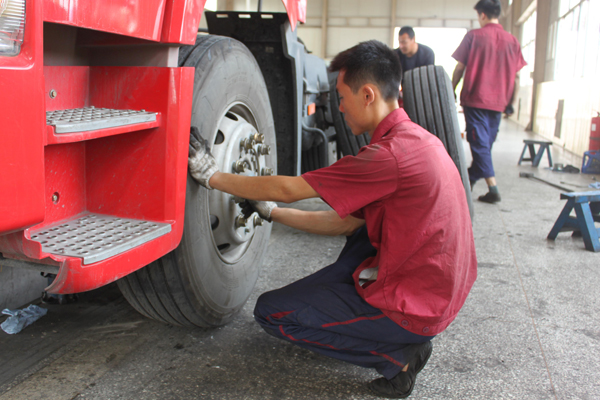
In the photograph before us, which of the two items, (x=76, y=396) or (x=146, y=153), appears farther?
(x=76, y=396)

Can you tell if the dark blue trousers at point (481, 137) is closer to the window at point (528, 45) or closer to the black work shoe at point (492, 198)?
the black work shoe at point (492, 198)

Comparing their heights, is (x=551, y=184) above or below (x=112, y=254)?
below

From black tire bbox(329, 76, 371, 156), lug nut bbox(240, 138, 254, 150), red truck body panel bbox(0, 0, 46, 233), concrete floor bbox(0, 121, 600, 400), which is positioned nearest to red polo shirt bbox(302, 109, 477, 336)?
concrete floor bbox(0, 121, 600, 400)

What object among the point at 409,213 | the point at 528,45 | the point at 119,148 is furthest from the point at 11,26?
the point at 528,45

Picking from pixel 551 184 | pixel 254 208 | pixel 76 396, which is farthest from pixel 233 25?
pixel 551 184

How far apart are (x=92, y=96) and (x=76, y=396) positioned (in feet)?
3.11

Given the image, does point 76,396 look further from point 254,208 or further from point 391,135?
point 391,135

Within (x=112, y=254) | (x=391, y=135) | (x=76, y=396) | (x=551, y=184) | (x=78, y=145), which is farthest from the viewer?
(x=551, y=184)

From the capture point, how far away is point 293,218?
2131 millimetres

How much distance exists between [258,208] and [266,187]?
0.35m

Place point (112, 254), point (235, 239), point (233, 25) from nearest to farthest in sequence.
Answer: point (112, 254), point (235, 239), point (233, 25)

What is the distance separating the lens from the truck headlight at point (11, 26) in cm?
93

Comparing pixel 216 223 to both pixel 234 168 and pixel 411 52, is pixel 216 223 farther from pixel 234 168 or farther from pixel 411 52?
pixel 411 52

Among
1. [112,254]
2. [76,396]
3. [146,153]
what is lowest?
[76,396]
